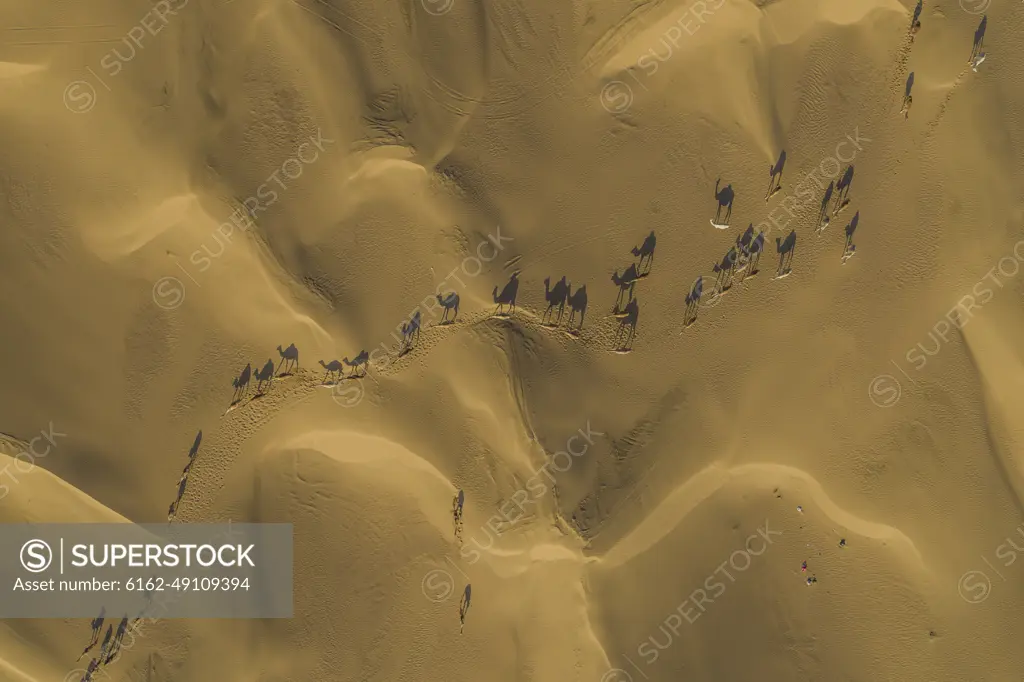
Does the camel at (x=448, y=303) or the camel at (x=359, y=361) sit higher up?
the camel at (x=448, y=303)

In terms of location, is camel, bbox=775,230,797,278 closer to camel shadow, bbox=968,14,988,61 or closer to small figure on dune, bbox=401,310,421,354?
camel shadow, bbox=968,14,988,61

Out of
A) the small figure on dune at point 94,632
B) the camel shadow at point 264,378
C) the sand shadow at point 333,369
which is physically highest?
the sand shadow at point 333,369

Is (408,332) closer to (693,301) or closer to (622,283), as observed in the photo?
(622,283)

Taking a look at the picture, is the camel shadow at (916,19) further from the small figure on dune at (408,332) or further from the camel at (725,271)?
the small figure on dune at (408,332)

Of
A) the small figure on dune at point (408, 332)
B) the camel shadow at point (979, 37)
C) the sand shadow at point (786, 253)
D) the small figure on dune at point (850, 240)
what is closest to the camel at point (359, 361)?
the small figure on dune at point (408, 332)

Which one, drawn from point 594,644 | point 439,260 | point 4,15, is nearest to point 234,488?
point 439,260

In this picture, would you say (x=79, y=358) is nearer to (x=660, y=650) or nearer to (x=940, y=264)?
(x=660, y=650)
